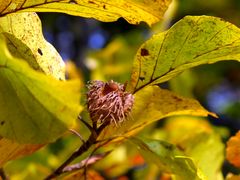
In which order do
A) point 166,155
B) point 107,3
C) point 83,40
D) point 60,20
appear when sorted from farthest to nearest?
point 83,40
point 60,20
point 166,155
point 107,3

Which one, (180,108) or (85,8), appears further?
(180,108)

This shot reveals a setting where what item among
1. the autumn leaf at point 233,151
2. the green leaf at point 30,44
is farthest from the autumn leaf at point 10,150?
the autumn leaf at point 233,151

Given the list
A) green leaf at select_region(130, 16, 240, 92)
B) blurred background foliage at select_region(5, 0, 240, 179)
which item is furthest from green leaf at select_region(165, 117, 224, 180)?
green leaf at select_region(130, 16, 240, 92)

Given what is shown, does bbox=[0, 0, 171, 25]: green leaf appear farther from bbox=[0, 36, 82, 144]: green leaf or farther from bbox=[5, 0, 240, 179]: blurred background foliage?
bbox=[5, 0, 240, 179]: blurred background foliage

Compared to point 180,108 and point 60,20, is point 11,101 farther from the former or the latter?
point 60,20

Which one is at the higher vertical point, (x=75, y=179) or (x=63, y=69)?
(x=63, y=69)

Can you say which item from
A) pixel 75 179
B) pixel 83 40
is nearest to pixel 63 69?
pixel 75 179

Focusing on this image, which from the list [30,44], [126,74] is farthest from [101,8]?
[126,74]

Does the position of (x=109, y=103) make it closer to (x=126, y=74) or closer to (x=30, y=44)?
(x=30, y=44)
